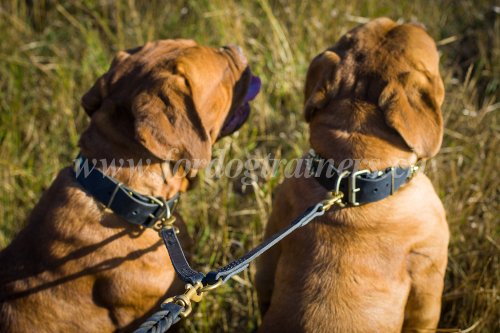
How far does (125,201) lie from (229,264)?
0.83 m

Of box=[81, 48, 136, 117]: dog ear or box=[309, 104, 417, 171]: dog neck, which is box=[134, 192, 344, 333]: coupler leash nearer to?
box=[309, 104, 417, 171]: dog neck

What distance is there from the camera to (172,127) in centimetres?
319

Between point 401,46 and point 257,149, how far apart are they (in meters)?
2.25

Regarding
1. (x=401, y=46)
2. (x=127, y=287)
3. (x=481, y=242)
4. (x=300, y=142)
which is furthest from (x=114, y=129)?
(x=481, y=242)

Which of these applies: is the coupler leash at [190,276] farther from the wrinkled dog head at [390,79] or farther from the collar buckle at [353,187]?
the wrinkled dog head at [390,79]

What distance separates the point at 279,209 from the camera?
365 centimetres

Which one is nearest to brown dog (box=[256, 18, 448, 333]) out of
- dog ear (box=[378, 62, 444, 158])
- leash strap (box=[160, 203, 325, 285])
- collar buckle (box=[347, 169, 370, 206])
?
dog ear (box=[378, 62, 444, 158])

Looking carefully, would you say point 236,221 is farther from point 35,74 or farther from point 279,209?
point 35,74

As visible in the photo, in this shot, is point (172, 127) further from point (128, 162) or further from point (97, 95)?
point (97, 95)

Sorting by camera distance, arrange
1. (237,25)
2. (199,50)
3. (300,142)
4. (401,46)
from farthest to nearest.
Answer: (237,25), (300,142), (199,50), (401,46)

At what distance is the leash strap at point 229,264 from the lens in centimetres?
265

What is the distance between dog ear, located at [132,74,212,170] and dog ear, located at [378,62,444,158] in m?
0.95

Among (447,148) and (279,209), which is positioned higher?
(279,209)

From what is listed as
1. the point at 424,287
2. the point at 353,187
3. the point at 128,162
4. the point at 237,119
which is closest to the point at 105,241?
the point at 128,162
